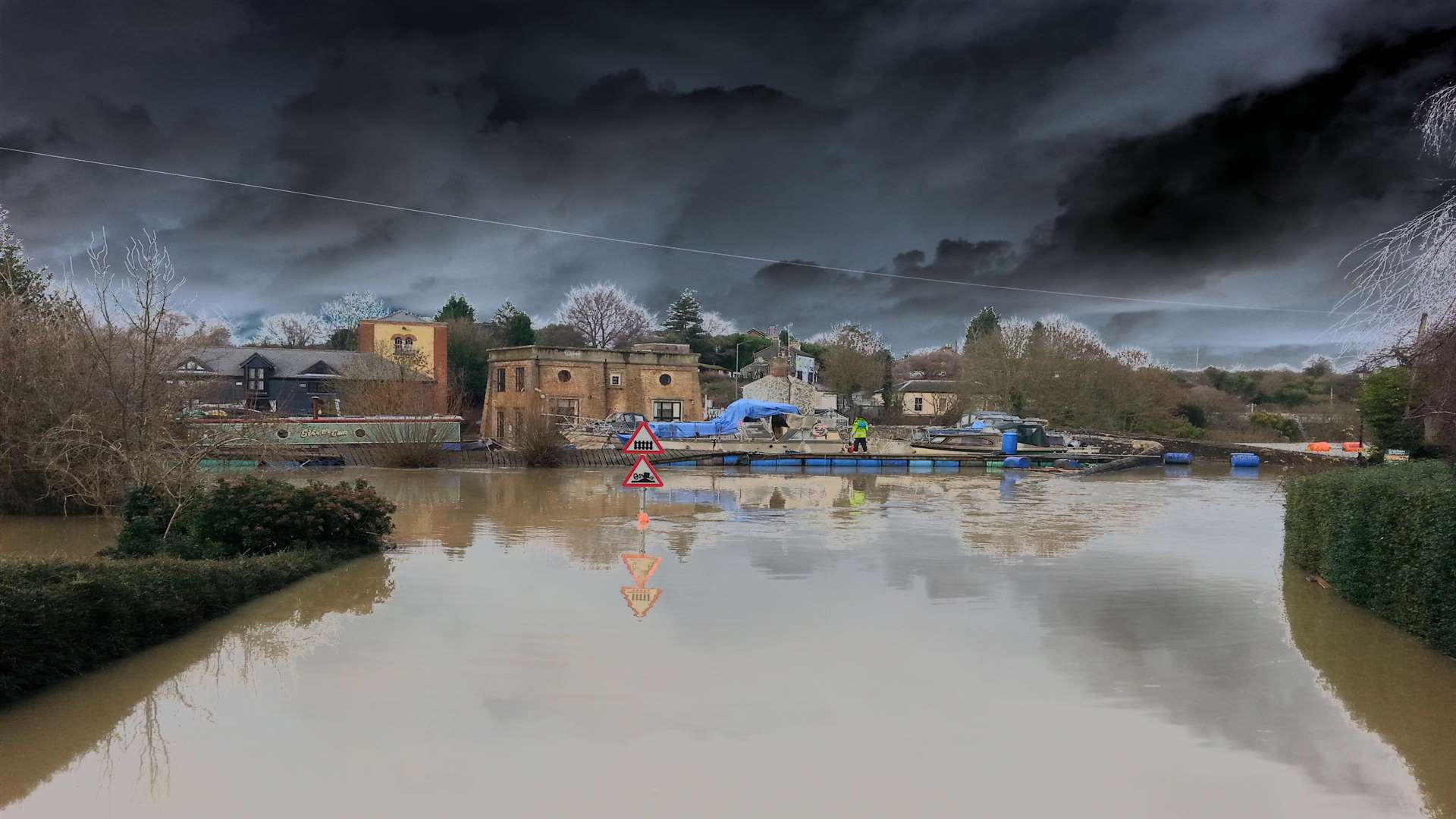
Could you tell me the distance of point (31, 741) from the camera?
6.21m

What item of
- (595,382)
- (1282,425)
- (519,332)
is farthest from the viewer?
(519,332)

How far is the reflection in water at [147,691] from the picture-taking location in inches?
235

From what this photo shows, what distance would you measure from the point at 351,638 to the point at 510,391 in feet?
131

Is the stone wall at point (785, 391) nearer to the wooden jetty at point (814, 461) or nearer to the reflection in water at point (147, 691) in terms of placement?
the wooden jetty at point (814, 461)

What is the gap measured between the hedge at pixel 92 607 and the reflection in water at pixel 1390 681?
9430 mm

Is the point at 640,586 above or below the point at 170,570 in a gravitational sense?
below

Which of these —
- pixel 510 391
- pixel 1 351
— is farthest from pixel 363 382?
pixel 1 351

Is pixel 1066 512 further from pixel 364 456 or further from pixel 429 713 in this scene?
pixel 364 456

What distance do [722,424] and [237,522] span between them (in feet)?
109

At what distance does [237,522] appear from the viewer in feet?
40.7

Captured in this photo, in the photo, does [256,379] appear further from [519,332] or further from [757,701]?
[757,701]

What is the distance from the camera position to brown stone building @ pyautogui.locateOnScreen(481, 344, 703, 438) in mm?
47281

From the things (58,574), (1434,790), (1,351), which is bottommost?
(1434,790)

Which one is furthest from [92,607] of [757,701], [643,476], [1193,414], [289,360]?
[1193,414]
